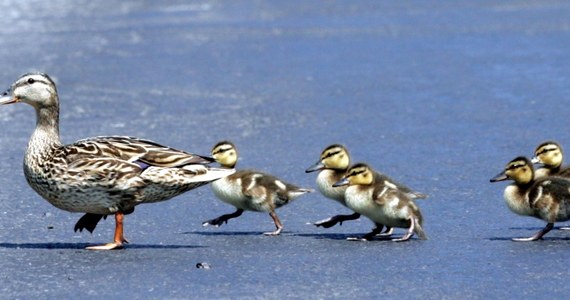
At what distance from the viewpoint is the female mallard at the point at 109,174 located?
26.5ft

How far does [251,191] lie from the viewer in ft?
29.8

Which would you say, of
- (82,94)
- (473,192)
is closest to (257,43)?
(82,94)

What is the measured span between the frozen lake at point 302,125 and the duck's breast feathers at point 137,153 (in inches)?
19.0

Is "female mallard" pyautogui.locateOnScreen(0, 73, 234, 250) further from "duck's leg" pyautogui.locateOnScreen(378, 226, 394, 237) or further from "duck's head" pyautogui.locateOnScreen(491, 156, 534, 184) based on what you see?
"duck's head" pyautogui.locateOnScreen(491, 156, 534, 184)

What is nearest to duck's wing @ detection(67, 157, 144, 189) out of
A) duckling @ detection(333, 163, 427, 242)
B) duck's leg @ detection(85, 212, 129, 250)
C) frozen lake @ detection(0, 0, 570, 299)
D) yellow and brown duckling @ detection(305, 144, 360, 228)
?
duck's leg @ detection(85, 212, 129, 250)

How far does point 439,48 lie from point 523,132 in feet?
25.1

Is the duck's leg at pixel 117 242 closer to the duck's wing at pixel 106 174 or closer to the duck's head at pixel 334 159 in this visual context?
the duck's wing at pixel 106 174

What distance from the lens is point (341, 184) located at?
873 cm

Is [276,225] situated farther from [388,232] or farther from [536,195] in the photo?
[536,195]

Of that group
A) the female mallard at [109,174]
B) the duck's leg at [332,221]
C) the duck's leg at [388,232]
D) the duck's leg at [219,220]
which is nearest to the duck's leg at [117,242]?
the female mallard at [109,174]

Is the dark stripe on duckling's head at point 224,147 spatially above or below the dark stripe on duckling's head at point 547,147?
below

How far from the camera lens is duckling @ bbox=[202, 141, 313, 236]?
909 centimetres

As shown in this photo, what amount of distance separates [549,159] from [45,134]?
3.28 meters

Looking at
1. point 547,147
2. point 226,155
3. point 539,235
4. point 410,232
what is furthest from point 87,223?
point 547,147
